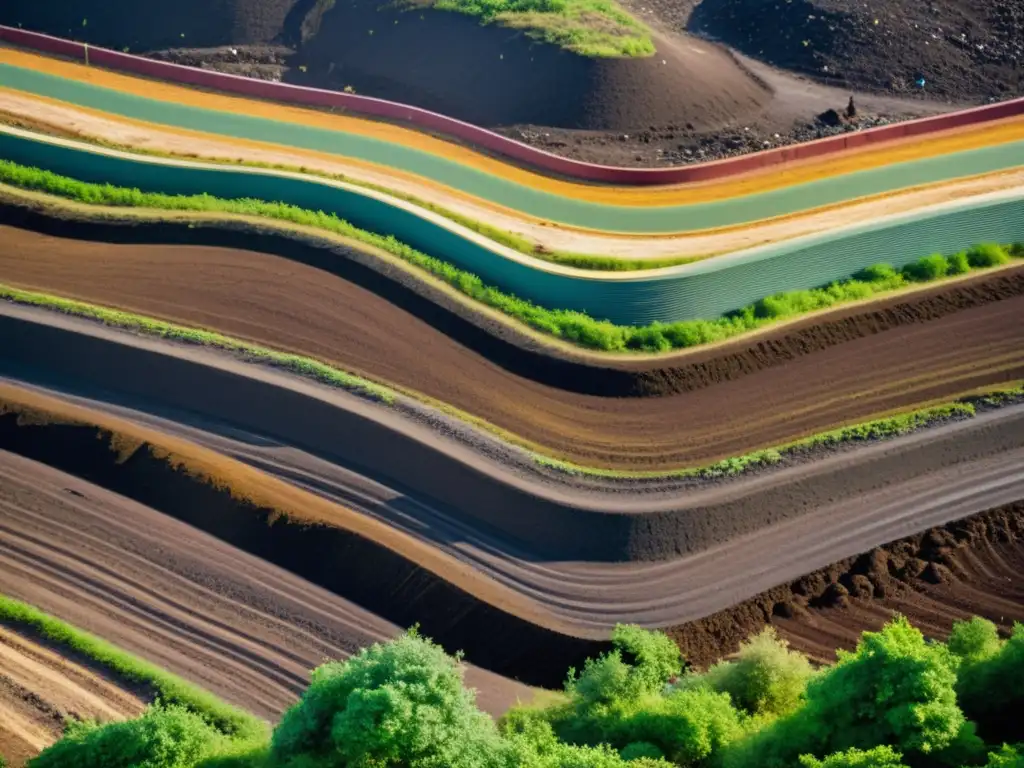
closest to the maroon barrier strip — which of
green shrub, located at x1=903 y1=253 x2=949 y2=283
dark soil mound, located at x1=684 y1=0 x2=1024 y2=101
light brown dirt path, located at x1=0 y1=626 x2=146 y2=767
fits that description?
dark soil mound, located at x1=684 y1=0 x2=1024 y2=101

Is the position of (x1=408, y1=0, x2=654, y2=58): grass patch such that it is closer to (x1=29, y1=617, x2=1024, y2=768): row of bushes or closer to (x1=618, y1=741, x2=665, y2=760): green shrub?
(x1=29, y1=617, x2=1024, y2=768): row of bushes

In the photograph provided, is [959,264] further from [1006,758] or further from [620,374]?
[1006,758]

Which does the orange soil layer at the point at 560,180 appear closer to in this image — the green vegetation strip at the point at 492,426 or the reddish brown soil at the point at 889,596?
the green vegetation strip at the point at 492,426

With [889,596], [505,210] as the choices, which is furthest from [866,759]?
[505,210]

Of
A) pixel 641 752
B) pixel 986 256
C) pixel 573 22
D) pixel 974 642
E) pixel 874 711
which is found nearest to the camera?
pixel 874 711

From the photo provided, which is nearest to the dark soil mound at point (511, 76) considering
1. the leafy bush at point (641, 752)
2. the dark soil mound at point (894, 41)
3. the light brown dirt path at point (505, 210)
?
the dark soil mound at point (894, 41)

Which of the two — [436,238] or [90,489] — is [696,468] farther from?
[90,489]

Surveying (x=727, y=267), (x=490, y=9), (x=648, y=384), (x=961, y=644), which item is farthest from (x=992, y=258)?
(x=490, y=9)
